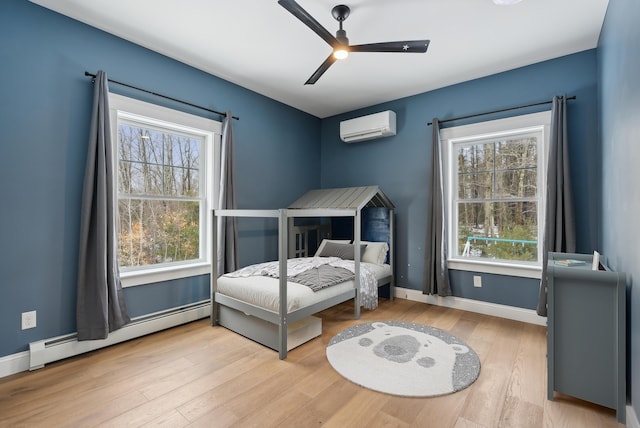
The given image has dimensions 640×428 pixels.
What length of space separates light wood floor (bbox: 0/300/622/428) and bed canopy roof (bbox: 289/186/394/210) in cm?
162

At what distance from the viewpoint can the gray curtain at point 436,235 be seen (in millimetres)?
3594

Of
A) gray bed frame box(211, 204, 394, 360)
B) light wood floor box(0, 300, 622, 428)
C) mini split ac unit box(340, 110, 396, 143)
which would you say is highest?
mini split ac unit box(340, 110, 396, 143)

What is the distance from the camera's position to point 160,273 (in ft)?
9.62

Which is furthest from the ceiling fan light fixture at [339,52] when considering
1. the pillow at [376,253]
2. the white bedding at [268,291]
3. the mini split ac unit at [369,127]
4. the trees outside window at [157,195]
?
the pillow at [376,253]

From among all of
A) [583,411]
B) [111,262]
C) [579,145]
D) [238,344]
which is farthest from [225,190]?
[579,145]

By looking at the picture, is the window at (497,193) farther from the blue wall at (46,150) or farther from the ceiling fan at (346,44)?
the blue wall at (46,150)

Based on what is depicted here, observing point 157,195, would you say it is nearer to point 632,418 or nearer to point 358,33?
point 358,33

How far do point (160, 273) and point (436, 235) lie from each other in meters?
3.04

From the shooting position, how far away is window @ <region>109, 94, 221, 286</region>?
111 inches

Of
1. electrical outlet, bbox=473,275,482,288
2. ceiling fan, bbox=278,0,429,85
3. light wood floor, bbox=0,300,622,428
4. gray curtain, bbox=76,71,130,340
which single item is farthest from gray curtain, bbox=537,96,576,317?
gray curtain, bbox=76,71,130,340

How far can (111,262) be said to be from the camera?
8.21ft

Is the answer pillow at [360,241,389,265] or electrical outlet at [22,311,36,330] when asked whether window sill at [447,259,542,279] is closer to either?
pillow at [360,241,389,265]

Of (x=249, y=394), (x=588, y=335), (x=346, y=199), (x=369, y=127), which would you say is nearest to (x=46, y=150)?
(x=249, y=394)

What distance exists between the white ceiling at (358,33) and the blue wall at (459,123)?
0.17 meters
